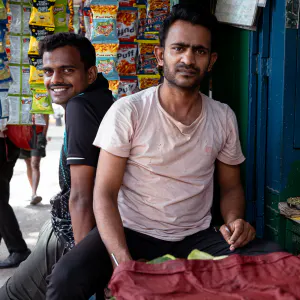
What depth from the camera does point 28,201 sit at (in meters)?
5.92

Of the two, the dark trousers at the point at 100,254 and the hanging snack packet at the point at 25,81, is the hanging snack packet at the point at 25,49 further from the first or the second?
the dark trousers at the point at 100,254

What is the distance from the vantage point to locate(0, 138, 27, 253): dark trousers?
377cm

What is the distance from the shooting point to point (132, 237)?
6.62ft

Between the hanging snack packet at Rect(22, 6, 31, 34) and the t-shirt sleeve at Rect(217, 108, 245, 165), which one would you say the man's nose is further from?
the hanging snack packet at Rect(22, 6, 31, 34)

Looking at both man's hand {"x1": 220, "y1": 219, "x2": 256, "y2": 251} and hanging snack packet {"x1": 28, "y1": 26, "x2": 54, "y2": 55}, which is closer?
man's hand {"x1": 220, "y1": 219, "x2": 256, "y2": 251}

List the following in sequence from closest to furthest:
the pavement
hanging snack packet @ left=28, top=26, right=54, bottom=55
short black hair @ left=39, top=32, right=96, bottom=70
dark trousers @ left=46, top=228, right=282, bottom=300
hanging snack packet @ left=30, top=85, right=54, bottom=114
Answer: dark trousers @ left=46, top=228, right=282, bottom=300 < short black hair @ left=39, top=32, right=96, bottom=70 < hanging snack packet @ left=28, top=26, right=54, bottom=55 < hanging snack packet @ left=30, top=85, right=54, bottom=114 < the pavement

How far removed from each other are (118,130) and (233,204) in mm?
647

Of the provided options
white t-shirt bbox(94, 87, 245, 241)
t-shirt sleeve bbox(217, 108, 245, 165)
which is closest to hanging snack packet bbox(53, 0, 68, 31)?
white t-shirt bbox(94, 87, 245, 241)

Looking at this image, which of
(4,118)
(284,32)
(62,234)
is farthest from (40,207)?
(284,32)

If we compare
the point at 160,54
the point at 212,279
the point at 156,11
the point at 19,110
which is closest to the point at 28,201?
the point at 19,110

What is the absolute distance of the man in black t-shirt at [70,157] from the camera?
6.95 ft

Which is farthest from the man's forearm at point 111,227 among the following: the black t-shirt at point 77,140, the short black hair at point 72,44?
the short black hair at point 72,44

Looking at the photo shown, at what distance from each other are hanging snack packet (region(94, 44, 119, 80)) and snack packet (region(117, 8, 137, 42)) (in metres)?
0.17

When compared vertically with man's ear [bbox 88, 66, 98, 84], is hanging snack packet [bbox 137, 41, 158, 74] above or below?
above
